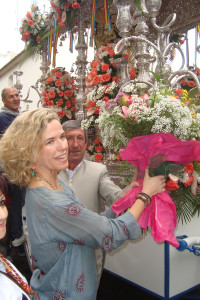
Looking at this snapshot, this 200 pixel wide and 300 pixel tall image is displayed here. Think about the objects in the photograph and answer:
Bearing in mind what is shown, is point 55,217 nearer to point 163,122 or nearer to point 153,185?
point 153,185

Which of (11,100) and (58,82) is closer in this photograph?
(58,82)

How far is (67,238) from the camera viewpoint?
115cm

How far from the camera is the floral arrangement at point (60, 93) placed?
3.67 meters

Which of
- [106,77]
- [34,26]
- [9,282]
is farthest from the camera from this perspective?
[34,26]

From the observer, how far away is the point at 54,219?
3.75 feet

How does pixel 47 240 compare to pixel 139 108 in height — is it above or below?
below

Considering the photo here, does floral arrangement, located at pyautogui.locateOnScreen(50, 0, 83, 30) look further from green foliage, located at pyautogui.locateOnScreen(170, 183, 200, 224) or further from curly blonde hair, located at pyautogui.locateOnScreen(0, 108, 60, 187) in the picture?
green foliage, located at pyautogui.locateOnScreen(170, 183, 200, 224)

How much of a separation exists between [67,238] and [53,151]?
Result: 0.36 meters

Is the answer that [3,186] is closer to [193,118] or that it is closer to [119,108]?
[119,108]

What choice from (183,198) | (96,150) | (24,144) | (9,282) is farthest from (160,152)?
(96,150)

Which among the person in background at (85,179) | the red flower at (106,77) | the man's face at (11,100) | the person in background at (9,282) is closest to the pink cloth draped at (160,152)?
the person in background at (9,282)

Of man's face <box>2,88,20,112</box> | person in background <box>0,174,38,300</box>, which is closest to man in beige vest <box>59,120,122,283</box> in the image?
person in background <box>0,174,38,300</box>

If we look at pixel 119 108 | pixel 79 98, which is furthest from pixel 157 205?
pixel 79 98

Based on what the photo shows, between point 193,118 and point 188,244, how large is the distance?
0.83 metres
